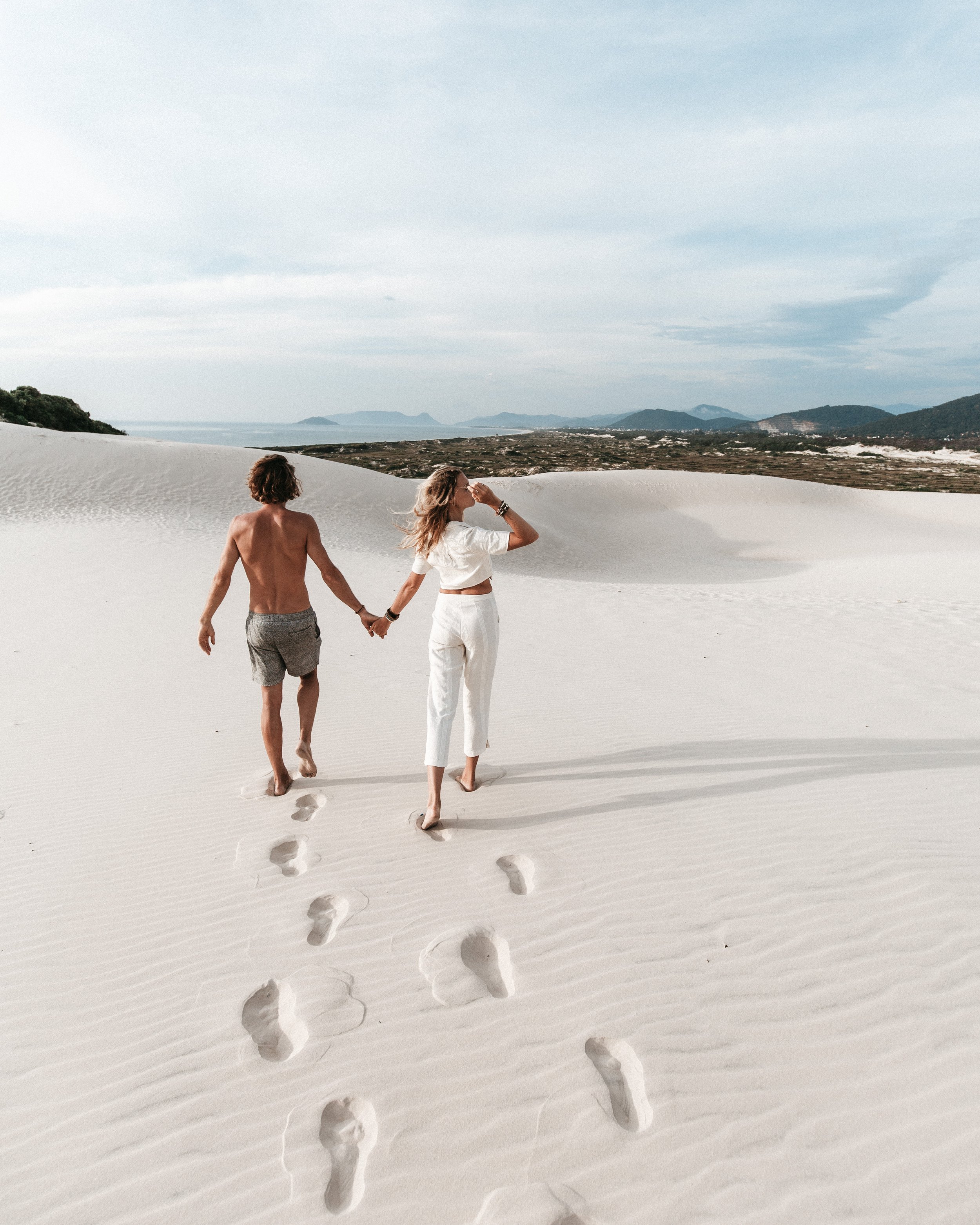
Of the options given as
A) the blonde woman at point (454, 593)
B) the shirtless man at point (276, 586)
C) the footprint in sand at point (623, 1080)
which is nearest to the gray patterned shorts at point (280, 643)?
the shirtless man at point (276, 586)

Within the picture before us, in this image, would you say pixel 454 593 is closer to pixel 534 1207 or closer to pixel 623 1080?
pixel 623 1080

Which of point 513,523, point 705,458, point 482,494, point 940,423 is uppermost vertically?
point 940,423

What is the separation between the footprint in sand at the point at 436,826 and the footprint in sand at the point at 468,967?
82 centimetres

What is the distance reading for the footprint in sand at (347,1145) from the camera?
2.01 m

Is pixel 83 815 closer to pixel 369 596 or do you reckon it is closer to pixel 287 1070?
pixel 287 1070

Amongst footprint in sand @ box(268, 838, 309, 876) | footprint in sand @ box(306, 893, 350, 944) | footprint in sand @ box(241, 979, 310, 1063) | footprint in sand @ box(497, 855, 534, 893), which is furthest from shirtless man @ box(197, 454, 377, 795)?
footprint in sand @ box(241, 979, 310, 1063)

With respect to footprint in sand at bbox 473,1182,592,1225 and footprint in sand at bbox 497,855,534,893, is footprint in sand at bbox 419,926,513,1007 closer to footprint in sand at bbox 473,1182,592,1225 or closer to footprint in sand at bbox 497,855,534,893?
footprint in sand at bbox 497,855,534,893

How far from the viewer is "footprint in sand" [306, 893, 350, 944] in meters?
3.07

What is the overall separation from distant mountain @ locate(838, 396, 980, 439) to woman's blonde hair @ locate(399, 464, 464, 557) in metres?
151

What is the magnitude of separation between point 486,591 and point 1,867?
3.04 metres

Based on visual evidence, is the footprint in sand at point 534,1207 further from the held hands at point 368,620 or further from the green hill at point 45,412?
the green hill at point 45,412

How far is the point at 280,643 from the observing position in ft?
13.6

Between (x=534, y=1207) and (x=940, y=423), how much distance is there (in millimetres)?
185138

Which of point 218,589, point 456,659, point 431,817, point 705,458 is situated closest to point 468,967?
point 431,817
